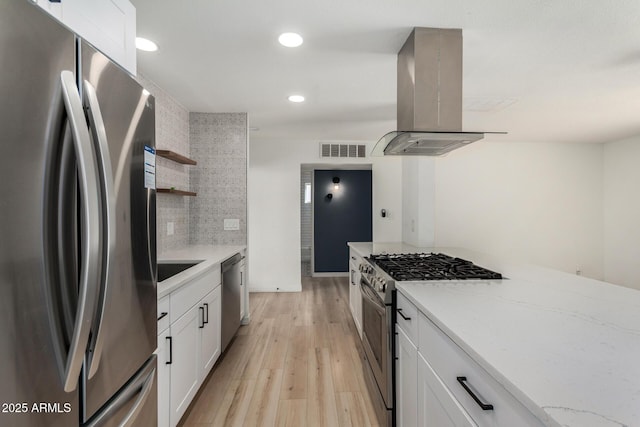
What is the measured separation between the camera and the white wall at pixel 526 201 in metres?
5.11

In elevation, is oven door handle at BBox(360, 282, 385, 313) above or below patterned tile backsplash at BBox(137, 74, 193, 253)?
below

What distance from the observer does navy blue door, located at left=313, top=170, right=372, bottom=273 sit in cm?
587

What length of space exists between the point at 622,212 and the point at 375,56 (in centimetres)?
524

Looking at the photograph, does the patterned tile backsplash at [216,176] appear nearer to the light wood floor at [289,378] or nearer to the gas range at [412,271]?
the light wood floor at [289,378]

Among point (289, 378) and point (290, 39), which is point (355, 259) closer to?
point (289, 378)

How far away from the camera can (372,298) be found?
2.00 meters

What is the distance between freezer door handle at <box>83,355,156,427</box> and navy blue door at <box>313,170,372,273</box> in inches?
188

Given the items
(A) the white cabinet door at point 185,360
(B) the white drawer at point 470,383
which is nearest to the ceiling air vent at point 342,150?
(A) the white cabinet door at point 185,360

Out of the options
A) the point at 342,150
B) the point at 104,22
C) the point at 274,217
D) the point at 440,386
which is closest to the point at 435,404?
the point at 440,386

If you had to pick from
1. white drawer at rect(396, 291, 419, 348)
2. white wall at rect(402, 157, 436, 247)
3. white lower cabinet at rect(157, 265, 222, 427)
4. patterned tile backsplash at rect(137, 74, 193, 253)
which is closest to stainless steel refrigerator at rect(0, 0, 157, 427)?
white lower cabinet at rect(157, 265, 222, 427)

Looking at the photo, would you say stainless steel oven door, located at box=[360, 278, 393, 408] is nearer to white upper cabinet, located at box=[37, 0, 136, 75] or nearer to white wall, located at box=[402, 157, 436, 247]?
white wall, located at box=[402, 157, 436, 247]

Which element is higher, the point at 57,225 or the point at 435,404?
the point at 57,225

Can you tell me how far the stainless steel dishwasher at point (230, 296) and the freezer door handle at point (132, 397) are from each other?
1.37 meters

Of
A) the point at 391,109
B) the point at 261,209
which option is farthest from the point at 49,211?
the point at 261,209
